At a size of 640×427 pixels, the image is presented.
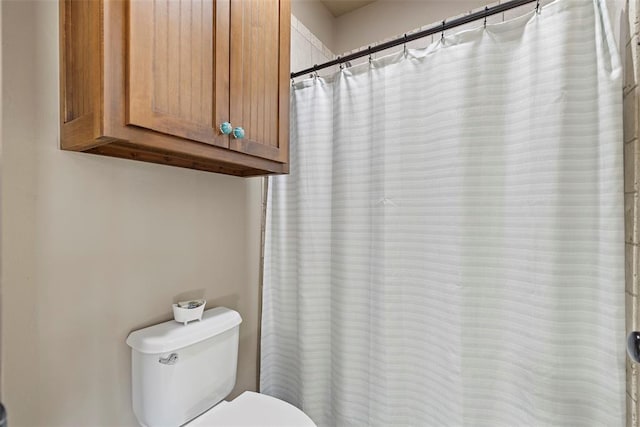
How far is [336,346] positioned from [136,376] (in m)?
0.75

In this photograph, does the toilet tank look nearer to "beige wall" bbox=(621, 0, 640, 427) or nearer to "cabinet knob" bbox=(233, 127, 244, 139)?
"cabinet knob" bbox=(233, 127, 244, 139)

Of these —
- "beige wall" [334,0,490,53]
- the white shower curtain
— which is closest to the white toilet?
the white shower curtain

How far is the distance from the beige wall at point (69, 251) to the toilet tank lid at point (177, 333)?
0.06 m

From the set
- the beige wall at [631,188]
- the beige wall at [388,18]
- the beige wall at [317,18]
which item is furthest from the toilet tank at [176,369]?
the beige wall at [388,18]

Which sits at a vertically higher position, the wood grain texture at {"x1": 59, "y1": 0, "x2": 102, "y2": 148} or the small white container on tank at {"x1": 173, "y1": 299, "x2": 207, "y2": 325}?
the wood grain texture at {"x1": 59, "y1": 0, "x2": 102, "y2": 148}

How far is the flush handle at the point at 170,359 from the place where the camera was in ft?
3.05

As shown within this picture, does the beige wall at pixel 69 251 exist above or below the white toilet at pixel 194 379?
above

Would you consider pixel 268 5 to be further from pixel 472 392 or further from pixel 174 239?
pixel 472 392

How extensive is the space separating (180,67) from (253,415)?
1125 mm

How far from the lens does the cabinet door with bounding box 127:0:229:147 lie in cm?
70

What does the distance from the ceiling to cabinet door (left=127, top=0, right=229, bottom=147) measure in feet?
4.23

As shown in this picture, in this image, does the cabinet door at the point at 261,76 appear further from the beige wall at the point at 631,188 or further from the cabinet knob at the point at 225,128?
the beige wall at the point at 631,188

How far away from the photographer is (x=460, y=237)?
1.04 meters

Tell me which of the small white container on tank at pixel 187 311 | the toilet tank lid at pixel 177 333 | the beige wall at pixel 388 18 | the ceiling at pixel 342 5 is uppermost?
the ceiling at pixel 342 5
